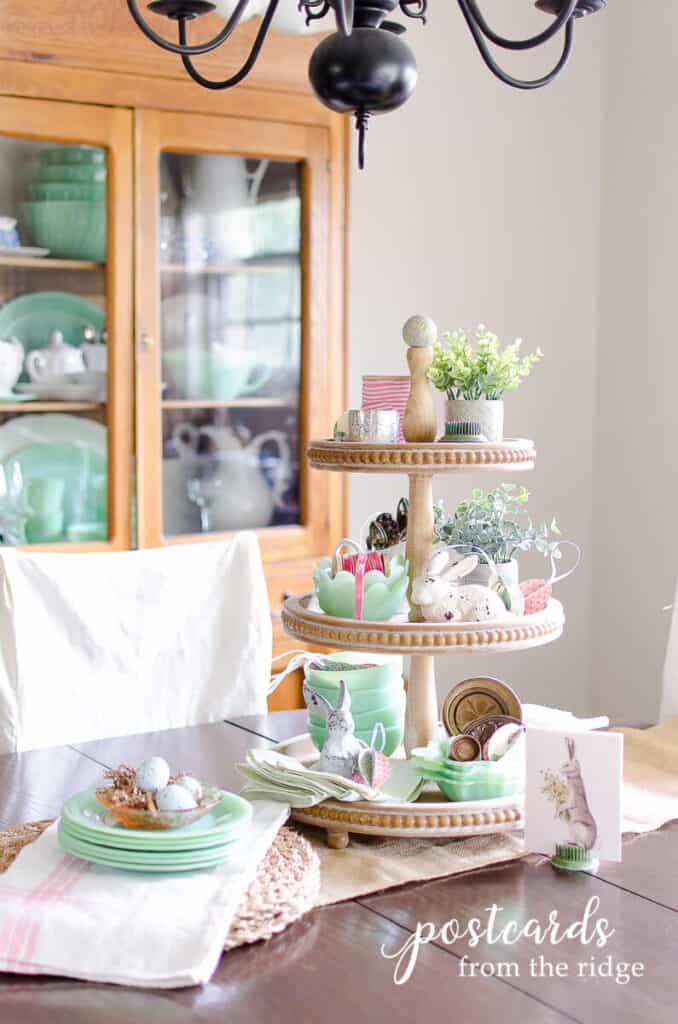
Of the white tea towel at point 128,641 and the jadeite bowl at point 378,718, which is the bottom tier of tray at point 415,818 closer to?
the jadeite bowl at point 378,718

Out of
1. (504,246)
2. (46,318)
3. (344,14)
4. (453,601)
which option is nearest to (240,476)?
(46,318)

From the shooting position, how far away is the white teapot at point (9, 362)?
2650 millimetres

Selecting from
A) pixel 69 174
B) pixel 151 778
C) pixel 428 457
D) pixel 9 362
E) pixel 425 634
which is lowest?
pixel 151 778

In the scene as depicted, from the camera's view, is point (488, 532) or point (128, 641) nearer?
point (488, 532)

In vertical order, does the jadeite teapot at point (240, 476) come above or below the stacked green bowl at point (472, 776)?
above

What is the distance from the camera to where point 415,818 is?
1363 millimetres

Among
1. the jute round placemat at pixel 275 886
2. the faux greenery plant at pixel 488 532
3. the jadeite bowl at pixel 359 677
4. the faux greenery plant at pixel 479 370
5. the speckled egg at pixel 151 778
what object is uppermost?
the faux greenery plant at pixel 479 370

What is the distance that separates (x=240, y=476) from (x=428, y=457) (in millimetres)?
1534

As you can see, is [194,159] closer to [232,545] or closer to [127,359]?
[127,359]

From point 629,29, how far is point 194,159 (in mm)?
1340

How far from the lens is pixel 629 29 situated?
11.3 feet

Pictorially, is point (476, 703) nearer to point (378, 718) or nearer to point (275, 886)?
point (378, 718)

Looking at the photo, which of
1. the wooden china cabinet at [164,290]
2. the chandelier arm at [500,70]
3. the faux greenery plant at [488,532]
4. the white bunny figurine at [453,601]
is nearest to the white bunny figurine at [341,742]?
the white bunny figurine at [453,601]

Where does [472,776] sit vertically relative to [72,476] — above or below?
below
